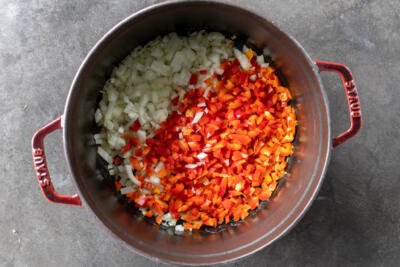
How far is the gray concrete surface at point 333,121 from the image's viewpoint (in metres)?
1.59

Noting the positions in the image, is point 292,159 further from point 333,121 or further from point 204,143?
point 204,143

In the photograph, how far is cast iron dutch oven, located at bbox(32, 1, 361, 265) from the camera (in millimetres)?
1316

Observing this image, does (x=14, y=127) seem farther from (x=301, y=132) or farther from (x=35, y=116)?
(x=301, y=132)

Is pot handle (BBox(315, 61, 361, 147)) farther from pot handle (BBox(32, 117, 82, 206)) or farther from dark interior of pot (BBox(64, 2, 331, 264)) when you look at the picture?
Answer: pot handle (BBox(32, 117, 82, 206))

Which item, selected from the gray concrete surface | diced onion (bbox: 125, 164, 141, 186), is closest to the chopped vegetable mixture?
diced onion (bbox: 125, 164, 141, 186)

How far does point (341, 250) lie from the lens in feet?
5.24

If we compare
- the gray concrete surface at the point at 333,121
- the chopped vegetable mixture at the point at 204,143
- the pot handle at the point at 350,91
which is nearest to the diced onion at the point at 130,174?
the chopped vegetable mixture at the point at 204,143

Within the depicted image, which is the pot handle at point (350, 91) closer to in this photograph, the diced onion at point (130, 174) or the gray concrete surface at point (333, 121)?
the gray concrete surface at point (333, 121)

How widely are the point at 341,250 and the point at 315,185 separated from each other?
0.40 meters

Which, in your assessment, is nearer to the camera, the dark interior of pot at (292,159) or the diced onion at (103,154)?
the dark interior of pot at (292,159)

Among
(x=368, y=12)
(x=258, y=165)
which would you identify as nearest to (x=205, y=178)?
(x=258, y=165)

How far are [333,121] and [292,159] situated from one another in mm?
219

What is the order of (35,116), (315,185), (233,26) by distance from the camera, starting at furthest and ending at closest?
1. (35,116)
2. (233,26)
3. (315,185)

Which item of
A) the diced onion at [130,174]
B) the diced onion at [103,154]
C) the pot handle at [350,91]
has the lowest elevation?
the diced onion at [130,174]
